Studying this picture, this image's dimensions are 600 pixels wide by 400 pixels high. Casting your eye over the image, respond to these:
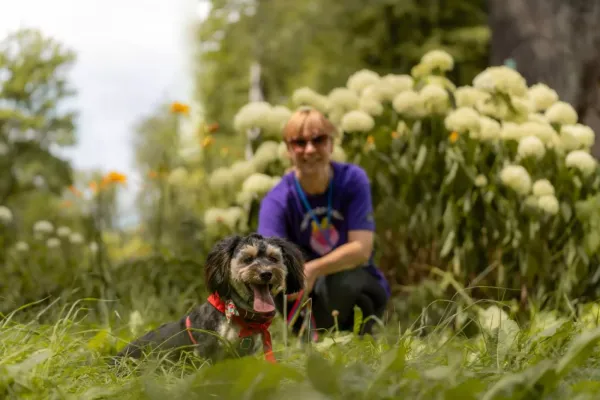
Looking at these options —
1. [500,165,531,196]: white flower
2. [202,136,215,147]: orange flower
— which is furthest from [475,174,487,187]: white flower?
[202,136,215,147]: orange flower

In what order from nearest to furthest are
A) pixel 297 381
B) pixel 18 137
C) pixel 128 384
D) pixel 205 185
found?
pixel 297 381
pixel 128 384
pixel 205 185
pixel 18 137

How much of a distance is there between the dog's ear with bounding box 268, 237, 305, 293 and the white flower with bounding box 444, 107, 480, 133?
2.15 meters

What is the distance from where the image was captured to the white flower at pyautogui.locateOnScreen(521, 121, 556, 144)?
4.59m

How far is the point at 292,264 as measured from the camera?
8.95 feet

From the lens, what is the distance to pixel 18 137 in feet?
26.4

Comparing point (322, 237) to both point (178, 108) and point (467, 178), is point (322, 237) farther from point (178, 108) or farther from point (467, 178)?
point (178, 108)

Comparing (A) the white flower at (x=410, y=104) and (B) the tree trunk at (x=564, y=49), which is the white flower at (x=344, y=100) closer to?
(A) the white flower at (x=410, y=104)

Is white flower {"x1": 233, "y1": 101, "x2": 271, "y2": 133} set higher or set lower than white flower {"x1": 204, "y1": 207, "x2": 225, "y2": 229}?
higher

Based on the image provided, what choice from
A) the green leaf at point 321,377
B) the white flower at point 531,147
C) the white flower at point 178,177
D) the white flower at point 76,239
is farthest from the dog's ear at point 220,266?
the white flower at point 76,239

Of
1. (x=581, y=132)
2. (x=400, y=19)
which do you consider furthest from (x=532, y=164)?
(x=400, y=19)

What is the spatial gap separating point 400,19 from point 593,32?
697 centimetres

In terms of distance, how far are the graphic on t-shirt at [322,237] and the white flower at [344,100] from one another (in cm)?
126

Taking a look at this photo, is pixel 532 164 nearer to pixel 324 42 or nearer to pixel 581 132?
pixel 581 132

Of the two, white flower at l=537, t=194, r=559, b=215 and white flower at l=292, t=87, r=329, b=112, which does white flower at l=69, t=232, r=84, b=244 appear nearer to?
white flower at l=292, t=87, r=329, b=112
